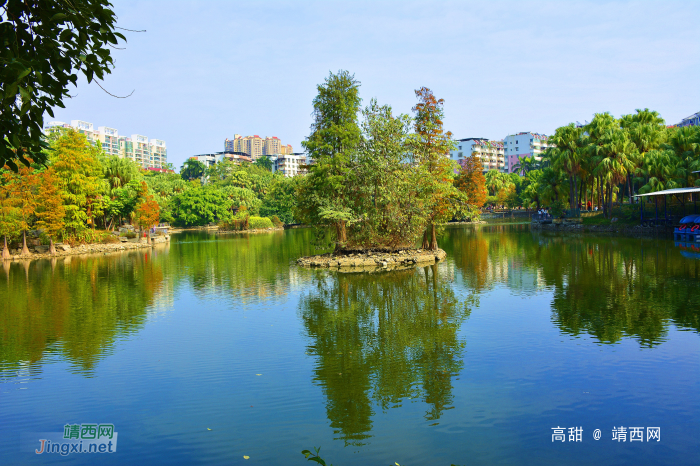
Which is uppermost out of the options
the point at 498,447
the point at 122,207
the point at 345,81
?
the point at 345,81

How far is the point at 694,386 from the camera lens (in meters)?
8.50

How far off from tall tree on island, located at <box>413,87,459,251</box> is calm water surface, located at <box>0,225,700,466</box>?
9.70m

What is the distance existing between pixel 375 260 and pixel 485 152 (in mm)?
126482

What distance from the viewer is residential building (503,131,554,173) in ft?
480

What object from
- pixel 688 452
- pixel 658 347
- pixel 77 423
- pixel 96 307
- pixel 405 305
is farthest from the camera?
pixel 96 307

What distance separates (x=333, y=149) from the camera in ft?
101

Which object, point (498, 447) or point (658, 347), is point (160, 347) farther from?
point (658, 347)

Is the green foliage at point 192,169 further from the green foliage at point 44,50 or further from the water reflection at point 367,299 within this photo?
the green foliage at point 44,50

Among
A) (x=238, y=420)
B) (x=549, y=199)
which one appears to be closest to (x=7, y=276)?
(x=238, y=420)

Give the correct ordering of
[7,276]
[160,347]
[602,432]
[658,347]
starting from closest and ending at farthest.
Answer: [602,432] < [658,347] < [160,347] < [7,276]

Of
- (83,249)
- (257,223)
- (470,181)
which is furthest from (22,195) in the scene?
(470,181)

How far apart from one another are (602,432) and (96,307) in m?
16.8

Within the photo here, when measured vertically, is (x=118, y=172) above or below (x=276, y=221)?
above

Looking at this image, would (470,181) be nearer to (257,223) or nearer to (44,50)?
(257,223)
